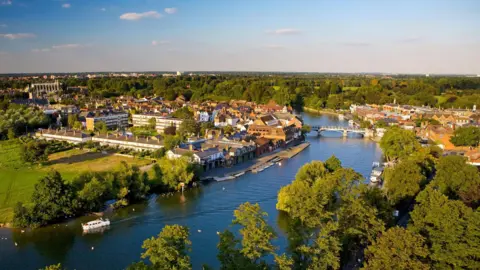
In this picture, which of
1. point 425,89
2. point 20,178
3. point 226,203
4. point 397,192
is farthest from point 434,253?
point 425,89

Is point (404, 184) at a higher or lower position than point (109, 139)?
higher

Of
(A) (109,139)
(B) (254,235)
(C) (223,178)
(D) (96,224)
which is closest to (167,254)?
(B) (254,235)

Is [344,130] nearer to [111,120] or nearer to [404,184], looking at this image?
[404,184]

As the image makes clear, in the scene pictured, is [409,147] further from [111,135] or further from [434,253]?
[111,135]

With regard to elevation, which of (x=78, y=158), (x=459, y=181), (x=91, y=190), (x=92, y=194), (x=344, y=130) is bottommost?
(x=78, y=158)

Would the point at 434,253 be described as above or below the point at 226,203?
above

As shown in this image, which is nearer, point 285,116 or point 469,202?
point 469,202

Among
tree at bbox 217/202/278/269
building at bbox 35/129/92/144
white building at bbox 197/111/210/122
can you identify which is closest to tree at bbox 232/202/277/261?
tree at bbox 217/202/278/269

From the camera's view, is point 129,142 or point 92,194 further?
point 129,142
